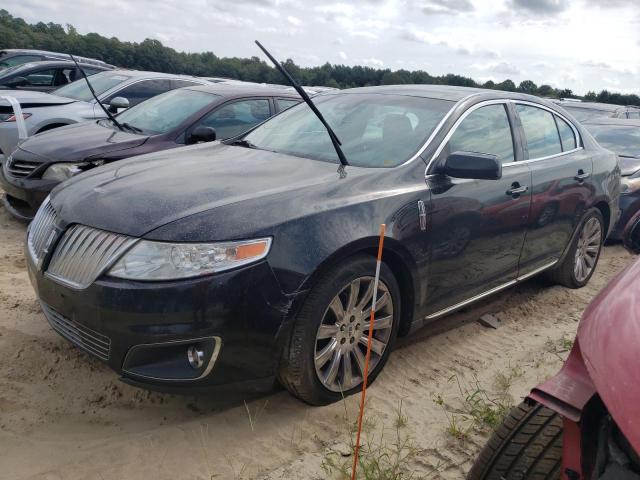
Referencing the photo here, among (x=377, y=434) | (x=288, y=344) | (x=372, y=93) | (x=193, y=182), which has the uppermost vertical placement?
(x=372, y=93)

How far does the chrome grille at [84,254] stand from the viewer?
2.65 metres

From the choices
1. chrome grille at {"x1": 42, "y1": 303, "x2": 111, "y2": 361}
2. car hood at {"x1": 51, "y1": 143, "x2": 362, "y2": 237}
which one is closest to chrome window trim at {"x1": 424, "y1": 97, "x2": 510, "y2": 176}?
car hood at {"x1": 51, "y1": 143, "x2": 362, "y2": 237}

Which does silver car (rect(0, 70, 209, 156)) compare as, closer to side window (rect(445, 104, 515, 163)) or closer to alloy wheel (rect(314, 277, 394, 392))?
side window (rect(445, 104, 515, 163))

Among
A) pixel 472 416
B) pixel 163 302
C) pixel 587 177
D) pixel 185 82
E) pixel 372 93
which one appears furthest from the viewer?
pixel 185 82

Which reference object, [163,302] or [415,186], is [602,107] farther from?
[163,302]

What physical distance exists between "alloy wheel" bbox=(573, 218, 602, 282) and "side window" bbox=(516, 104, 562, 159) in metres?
0.84

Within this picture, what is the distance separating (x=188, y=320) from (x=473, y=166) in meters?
1.78

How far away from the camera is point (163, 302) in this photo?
2521mm

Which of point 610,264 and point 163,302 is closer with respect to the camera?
point 163,302

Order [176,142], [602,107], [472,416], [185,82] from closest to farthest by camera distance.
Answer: [472,416] < [176,142] < [185,82] < [602,107]

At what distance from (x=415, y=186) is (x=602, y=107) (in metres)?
11.2

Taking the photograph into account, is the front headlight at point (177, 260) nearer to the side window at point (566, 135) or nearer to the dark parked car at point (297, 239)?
the dark parked car at point (297, 239)

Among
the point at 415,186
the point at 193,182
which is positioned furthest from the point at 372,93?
the point at 193,182

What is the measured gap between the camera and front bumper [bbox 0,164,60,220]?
542 cm
